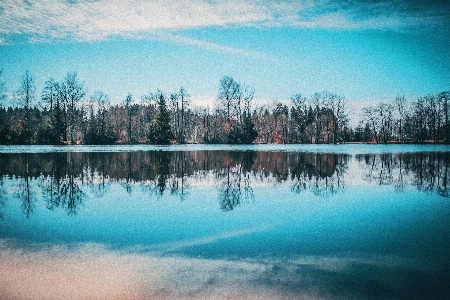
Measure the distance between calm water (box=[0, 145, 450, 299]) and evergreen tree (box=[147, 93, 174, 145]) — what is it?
49558 mm

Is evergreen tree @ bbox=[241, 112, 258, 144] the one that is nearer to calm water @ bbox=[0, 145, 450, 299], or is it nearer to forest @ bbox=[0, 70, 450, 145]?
forest @ bbox=[0, 70, 450, 145]

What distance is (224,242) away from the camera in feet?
19.4

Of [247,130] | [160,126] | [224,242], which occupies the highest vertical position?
[160,126]

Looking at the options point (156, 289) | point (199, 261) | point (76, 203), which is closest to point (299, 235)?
point (199, 261)

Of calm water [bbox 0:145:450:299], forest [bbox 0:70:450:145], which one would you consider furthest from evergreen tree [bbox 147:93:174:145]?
calm water [bbox 0:145:450:299]

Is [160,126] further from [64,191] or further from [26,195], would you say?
[26,195]

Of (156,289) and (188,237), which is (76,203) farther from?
(156,289)

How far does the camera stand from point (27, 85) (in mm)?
62938

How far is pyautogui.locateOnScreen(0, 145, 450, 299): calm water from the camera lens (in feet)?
13.5

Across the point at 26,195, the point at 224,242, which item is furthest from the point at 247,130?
the point at 224,242

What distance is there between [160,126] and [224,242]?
57.4m

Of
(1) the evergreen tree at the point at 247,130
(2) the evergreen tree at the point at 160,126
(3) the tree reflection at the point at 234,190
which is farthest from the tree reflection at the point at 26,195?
(1) the evergreen tree at the point at 247,130

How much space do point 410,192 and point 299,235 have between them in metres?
7.57

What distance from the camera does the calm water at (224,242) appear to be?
13.5 ft
